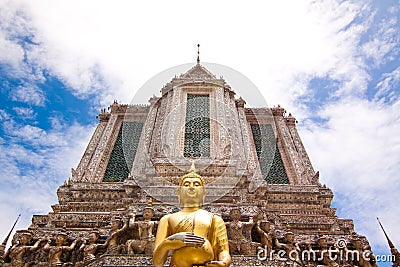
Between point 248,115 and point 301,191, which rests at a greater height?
point 248,115

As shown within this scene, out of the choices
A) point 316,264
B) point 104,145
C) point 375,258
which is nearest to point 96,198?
point 104,145

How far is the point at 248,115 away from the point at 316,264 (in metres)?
12.6

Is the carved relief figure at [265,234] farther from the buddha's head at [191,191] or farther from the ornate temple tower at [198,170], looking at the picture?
the buddha's head at [191,191]

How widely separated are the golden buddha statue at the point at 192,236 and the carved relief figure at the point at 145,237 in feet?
8.71

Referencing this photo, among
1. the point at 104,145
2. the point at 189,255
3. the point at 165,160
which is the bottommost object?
the point at 189,255

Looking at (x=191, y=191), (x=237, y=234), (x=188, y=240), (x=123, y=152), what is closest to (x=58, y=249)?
(x=237, y=234)

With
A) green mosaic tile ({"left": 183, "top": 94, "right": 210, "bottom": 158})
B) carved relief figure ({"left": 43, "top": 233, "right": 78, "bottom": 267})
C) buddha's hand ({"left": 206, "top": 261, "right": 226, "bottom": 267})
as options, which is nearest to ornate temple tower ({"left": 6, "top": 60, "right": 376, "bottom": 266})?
green mosaic tile ({"left": 183, "top": 94, "right": 210, "bottom": 158})

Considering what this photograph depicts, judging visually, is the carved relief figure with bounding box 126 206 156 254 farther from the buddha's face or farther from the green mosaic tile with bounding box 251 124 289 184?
the green mosaic tile with bounding box 251 124 289 184

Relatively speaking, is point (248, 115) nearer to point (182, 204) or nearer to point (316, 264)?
point (316, 264)

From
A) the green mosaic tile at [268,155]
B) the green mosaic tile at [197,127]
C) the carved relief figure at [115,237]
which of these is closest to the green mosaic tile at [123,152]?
the green mosaic tile at [197,127]

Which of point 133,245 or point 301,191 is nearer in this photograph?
point 133,245

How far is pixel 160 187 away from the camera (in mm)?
11422

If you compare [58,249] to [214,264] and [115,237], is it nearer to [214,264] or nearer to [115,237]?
[115,237]

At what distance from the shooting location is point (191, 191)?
18.2 ft
